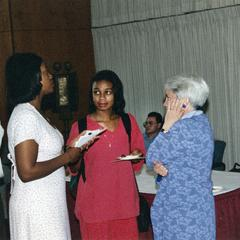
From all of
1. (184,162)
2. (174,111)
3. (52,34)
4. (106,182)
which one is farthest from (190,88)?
(52,34)

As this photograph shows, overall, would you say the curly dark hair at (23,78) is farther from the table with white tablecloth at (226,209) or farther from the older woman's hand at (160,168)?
the table with white tablecloth at (226,209)

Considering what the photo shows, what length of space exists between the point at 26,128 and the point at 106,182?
0.72 m

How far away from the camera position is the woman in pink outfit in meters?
2.93

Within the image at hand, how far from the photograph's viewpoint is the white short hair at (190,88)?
268 cm

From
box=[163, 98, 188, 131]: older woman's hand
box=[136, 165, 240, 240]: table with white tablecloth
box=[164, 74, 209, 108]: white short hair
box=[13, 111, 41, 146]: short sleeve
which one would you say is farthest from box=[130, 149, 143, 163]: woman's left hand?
box=[136, 165, 240, 240]: table with white tablecloth

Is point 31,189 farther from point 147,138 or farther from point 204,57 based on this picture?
point 204,57

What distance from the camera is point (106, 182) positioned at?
294 centimetres

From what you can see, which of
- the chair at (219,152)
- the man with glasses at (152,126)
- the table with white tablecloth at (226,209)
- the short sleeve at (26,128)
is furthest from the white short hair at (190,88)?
the man with glasses at (152,126)

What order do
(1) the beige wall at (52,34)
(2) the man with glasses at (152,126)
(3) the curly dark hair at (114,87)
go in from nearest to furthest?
(3) the curly dark hair at (114,87), (2) the man with glasses at (152,126), (1) the beige wall at (52,34)

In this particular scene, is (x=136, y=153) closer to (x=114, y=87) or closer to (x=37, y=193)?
(x=114, y=87)

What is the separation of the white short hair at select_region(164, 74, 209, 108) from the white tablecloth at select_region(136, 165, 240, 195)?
1399 millimetres

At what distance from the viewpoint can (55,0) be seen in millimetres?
7902

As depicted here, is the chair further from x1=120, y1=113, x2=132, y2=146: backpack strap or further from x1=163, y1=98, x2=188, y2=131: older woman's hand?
x1=163, y1=98, x2=188, y2=131: older woman's hand

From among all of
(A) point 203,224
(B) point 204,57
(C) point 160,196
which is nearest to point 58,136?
(C) point 160,196
